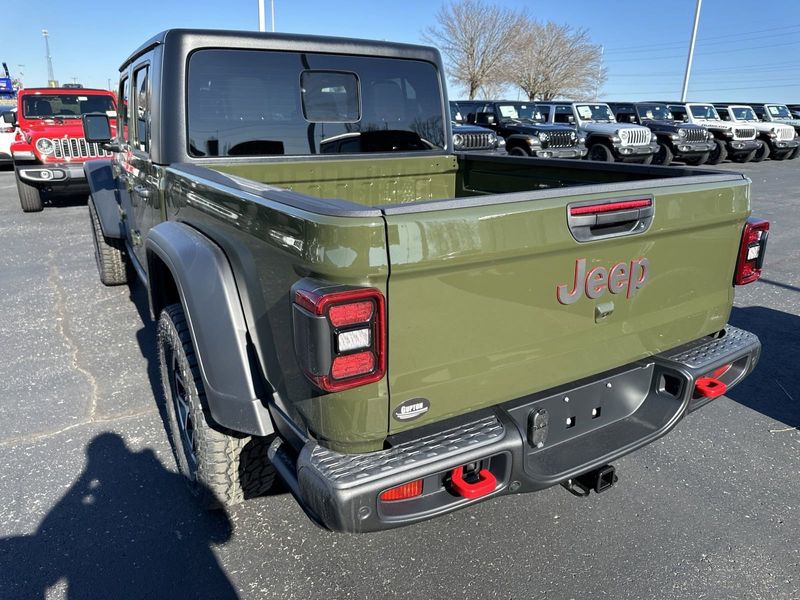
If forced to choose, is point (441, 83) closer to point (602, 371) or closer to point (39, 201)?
point (602, 371)

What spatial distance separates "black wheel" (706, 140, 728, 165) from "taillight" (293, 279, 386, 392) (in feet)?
62.5

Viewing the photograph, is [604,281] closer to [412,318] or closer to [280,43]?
[412,318]

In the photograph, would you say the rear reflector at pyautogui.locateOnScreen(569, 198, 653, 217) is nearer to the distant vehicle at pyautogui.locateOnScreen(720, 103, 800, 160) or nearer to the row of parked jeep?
the row of parked jeep

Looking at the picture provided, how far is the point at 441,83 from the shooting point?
12.9 ft

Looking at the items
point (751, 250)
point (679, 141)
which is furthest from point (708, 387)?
point (679, 141)

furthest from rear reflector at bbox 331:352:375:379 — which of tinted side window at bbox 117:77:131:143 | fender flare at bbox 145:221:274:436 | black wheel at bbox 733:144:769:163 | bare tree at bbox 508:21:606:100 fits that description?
bare tree at bbox 508:21:606:100

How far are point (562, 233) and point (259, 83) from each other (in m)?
2.09

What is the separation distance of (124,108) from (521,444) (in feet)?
12.8

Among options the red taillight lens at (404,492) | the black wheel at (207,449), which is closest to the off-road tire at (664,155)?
the black wheel at (207,449)

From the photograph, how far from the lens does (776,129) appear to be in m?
19.4

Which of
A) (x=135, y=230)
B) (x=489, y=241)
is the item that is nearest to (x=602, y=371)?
(x=489, y=241)

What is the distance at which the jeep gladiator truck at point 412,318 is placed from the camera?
169 cm

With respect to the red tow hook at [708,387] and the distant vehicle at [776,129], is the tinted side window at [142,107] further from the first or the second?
the distant vehicle at [776,129]

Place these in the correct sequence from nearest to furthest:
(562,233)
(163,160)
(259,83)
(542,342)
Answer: (562,233) → (542,342) → (163,160) → (259,83)
